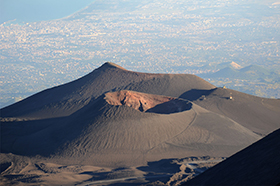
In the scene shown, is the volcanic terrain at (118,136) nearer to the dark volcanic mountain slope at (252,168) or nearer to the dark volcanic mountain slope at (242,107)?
the dark volcanic mountain slope at (242,107)

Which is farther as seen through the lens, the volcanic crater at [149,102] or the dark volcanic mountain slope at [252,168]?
the volcanic crater at [149,102]

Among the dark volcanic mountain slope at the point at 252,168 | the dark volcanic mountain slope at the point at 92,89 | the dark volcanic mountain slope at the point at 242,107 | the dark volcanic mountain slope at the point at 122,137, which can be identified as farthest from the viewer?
the dark volcanic mountain slope at the point at 92,89

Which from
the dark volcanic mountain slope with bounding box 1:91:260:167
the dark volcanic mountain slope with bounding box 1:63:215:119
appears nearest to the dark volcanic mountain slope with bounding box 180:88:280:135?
the dark volcanic mountain slope with bounding box 1:63:215:119

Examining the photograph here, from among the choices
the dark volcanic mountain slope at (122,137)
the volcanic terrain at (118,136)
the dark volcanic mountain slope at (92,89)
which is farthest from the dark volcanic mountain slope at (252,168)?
the dark volcanic mountain slope at (92,89)

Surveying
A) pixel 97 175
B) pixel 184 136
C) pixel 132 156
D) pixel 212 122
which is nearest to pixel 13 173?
pixel 97 175

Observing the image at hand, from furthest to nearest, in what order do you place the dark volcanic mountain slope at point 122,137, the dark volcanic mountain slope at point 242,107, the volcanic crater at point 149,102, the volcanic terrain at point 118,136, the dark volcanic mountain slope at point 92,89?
the dark volcanic mountain slope at point 92,89 < the dark volcanic mountain slope at point 242,107 < the volcanic crater at point 149,102 < the dark volcanic mountain slope at point 122,137 < the volcanic terrain at point 118,136

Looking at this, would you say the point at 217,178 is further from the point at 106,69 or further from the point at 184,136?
the point at 106,69
